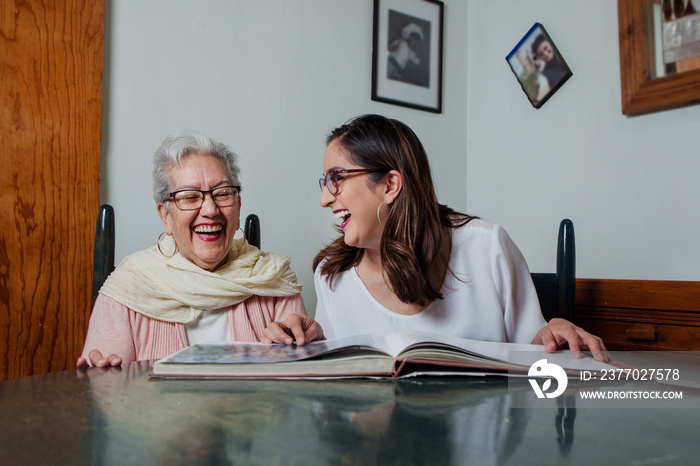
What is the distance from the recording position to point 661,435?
0.58 meters

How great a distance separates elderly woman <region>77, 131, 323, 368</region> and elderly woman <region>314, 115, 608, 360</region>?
34cm

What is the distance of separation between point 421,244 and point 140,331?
2.82ft

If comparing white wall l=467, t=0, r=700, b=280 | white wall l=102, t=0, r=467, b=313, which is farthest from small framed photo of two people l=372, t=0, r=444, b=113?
white wall l=467, t=0, r=700, b=280

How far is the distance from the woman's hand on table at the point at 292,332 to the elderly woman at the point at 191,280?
30 centimetres

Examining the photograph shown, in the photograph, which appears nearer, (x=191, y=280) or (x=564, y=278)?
(x=191, y=280)

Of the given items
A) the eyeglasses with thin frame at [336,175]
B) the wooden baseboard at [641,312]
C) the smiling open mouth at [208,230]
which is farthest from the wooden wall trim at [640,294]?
the smiling open mouth at [208,230]

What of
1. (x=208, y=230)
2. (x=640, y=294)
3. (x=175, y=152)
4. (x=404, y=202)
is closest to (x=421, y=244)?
(x=404, y=202)

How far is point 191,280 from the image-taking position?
1.62m

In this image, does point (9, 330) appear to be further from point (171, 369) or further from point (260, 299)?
point (171, 369)

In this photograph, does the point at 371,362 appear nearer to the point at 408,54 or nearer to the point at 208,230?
the point at 208,230

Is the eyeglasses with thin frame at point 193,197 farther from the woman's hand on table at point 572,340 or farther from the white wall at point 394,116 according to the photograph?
the woman's hand on table at point 572,340

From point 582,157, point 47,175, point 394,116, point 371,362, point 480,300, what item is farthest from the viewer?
point 394,116

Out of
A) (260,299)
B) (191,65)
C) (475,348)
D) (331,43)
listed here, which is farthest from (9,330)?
(331,43)

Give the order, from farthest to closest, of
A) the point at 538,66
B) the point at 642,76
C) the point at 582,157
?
the point at 538,66 < the point at 582,157 < the point at 642,76
